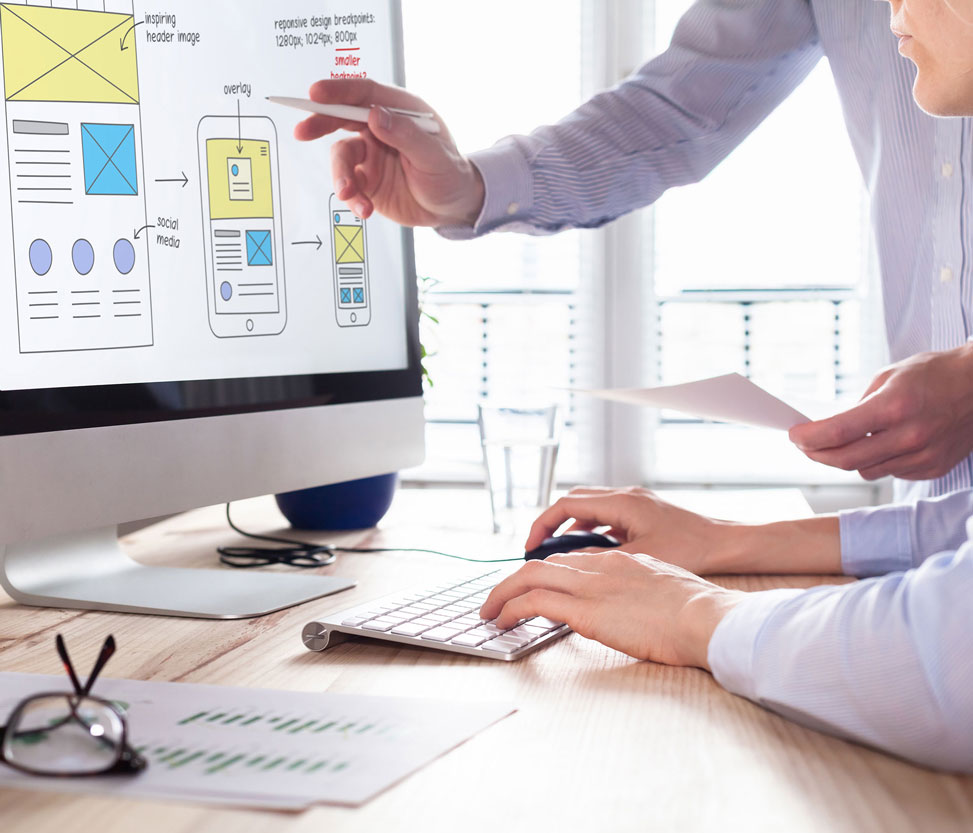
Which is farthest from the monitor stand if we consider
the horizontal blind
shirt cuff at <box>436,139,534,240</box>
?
the horizontal blind

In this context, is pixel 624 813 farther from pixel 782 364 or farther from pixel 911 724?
pixel 782 364

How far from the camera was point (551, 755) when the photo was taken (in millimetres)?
525

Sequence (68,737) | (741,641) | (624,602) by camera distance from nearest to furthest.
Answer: (68,737) → (741,641) → (624,602)

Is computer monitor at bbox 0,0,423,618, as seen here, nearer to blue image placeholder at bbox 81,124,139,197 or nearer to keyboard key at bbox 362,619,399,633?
blue image placeholder at bbox 81,124,139,197

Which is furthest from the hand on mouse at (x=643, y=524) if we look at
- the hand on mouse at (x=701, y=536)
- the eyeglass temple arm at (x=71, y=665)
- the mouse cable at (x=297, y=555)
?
the eyeglass temple arm at (x=71, y=665)

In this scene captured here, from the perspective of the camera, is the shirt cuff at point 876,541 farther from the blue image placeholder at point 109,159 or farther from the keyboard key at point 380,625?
the blue image placeholder at point 109,159

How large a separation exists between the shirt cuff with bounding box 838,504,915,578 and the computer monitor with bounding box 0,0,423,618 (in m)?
0.53

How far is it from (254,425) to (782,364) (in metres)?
2.05

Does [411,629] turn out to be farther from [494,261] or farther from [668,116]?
[494,261]

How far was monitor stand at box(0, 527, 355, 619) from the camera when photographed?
0.88 m

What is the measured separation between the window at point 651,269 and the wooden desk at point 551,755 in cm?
185

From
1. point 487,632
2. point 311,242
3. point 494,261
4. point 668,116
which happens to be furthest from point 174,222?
point 494,261

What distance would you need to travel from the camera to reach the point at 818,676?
0.56 metres

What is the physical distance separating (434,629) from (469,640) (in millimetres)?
36
